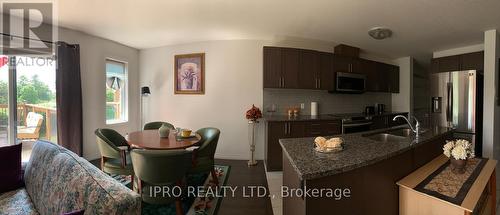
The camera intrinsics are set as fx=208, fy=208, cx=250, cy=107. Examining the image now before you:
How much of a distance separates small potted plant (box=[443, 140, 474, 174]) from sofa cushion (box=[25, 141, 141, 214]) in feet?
7.49

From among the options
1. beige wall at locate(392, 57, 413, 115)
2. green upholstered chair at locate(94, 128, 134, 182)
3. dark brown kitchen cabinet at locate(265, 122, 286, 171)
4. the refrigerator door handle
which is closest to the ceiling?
the refrigerator door handle

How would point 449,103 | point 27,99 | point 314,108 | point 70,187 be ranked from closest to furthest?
point 70,187 → point 27,99 → point 449,103 → point 314,108

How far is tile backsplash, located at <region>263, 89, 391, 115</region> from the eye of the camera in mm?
3990

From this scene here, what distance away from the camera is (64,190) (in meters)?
1.23

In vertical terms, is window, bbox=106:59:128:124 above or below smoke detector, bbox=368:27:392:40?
below

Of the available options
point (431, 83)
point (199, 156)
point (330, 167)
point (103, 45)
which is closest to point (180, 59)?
point (103, 45)

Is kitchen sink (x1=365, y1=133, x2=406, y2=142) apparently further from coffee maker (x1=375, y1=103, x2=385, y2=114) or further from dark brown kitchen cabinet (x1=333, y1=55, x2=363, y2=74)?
coffee maker (x1=375, y1=103, x2=385, y2=114)

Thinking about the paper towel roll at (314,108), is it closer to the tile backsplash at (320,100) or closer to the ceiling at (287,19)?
the tile backsplash at (320,100)

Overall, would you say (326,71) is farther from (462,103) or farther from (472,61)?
(472,61)

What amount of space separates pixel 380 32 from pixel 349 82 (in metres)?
1.08

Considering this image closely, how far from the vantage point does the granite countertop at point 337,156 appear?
1079 millimetres

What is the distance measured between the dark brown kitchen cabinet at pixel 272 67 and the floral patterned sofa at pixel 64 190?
274 centimetres

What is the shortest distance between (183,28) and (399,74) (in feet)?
16.8

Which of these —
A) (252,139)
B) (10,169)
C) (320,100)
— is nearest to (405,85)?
(320,100)
